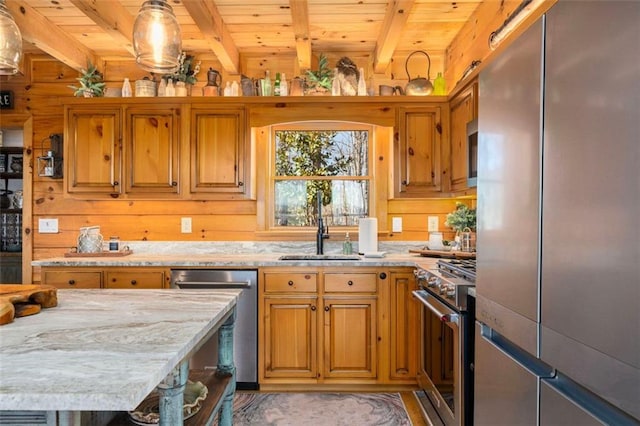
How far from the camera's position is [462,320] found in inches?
66.0

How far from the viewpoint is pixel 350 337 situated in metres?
2.69

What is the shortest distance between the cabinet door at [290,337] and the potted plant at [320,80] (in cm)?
161

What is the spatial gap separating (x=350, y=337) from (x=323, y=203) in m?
1.19

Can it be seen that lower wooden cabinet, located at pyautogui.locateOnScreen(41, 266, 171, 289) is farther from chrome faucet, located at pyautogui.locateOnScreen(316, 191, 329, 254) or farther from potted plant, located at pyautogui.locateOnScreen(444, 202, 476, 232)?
potted plant, located at pyautogui.locateOnScreen(444, 202, 476, 232)

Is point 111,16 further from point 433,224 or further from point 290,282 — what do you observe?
point 433,224

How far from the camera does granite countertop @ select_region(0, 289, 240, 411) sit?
2.40 ft

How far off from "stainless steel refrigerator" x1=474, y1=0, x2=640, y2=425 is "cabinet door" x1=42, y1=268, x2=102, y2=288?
2584 millimetres

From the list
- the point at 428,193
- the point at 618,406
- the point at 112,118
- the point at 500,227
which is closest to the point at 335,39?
the point at 428,193

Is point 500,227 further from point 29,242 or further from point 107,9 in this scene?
point 29,242

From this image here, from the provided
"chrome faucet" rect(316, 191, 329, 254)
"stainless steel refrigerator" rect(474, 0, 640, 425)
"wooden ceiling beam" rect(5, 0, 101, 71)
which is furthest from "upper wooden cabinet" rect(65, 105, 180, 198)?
"stainless steel refrigerator" rect(474, 0, 640, 425)

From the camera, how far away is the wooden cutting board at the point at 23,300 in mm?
1188

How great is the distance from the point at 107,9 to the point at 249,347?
94.5 inches

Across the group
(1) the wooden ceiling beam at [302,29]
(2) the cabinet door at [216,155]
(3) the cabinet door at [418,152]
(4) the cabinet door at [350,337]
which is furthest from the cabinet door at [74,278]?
(3) the cabinet door at [418,152]

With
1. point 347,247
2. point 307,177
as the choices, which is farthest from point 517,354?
point 307,177
